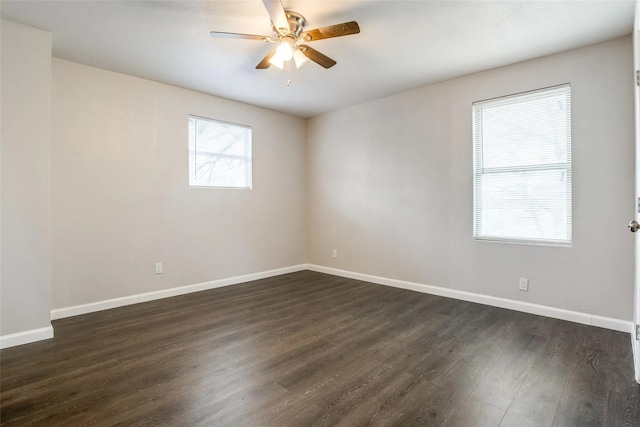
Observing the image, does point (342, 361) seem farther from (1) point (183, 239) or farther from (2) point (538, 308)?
(1) point (183, 239)

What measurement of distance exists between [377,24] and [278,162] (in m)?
2.85

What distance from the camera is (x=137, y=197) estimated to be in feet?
11.8

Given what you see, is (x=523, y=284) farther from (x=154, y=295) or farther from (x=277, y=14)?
(x=154, y=295)

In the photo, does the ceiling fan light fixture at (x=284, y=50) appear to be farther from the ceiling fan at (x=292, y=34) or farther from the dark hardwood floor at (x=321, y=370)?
the dark hardwood floor at (x=321, y=370)

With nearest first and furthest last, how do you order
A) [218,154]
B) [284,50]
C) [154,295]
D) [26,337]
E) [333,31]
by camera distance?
[333,31] → [284,50] → [26,337] → [154,295] → [218,154]

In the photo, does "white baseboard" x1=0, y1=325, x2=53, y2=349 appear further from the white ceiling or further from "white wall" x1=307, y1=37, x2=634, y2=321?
"white wall" x1=307, y1=37, x2=634, y2=321

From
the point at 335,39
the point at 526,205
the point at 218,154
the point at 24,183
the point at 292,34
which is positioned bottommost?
the point at 526,205

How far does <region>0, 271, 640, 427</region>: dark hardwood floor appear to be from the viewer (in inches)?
65.3

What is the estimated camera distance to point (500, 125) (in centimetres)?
343

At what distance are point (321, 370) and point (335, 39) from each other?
2.67m

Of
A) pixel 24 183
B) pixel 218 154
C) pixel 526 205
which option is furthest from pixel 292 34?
pixel 526 205

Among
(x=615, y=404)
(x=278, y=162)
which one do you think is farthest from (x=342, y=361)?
(x=278, y=162)

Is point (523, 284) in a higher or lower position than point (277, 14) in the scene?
lower

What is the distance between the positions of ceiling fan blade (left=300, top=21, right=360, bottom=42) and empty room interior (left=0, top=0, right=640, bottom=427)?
0.07 feet
